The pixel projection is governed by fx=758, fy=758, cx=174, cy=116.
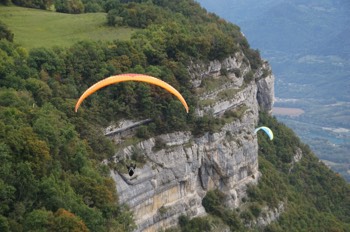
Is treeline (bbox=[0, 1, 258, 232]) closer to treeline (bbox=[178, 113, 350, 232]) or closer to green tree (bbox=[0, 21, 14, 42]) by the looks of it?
A: green tree (bbox=[0, 21, 14, 42])

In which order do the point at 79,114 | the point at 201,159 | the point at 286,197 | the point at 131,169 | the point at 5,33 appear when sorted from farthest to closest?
the point at 286,197
the point at 201,159
the point at 5,33
the point at 79,114
the point at 131,169

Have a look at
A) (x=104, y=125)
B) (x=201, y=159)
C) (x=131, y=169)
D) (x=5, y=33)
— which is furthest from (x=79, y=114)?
(x=201, y=159)

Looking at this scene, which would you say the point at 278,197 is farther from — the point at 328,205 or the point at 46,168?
the point at 46,168

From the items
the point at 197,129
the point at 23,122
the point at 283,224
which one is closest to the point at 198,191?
the point at 197,129

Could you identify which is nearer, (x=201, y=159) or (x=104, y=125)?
(x=104, y=125)

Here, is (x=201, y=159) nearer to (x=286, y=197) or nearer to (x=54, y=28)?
(x=286, y=197)

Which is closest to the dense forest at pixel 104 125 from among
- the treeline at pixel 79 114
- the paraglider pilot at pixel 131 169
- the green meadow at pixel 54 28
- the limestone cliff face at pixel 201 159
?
the treeline at pixel 79 114

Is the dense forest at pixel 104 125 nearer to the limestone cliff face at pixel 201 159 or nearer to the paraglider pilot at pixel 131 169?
the limestone cliff face at pixel 201 159
